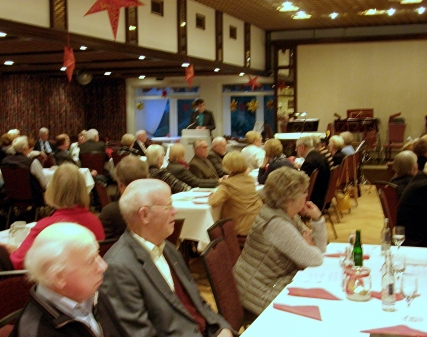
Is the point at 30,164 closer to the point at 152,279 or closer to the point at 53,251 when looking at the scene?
the point at 152,279

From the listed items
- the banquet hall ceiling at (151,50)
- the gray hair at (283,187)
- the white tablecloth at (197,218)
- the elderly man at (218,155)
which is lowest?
the white tablecloth at (197,218)

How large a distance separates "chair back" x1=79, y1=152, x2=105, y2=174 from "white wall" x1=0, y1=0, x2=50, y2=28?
3.16 meters

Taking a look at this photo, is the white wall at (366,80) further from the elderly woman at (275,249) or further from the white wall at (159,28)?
the elderly woman at (275,249)

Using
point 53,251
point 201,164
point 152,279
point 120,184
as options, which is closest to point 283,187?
point 152,279

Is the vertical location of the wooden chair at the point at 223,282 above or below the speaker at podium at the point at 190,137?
below

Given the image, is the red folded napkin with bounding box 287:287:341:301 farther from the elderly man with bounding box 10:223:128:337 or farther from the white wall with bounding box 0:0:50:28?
the white wall with bounding box 0:0:50:28

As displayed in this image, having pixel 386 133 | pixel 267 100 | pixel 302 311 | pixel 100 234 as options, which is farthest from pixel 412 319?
pixel 267 100

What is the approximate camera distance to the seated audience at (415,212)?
4.72m

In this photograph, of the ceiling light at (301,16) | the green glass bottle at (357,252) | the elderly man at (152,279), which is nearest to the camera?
the elderly man at (152,279)

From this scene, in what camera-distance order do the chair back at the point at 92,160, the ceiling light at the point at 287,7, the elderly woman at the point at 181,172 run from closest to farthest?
the elderly woman at the point at 181,172
the chair back at the point at 92,160
the ceiling light at the point at 287,7

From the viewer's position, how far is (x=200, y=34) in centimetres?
1245

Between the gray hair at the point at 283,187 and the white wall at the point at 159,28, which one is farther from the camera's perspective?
the white wall at the point at 159,28

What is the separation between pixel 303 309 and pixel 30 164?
647 centimetres

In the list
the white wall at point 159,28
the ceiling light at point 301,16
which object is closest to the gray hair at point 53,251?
the white wall at point 159,28
